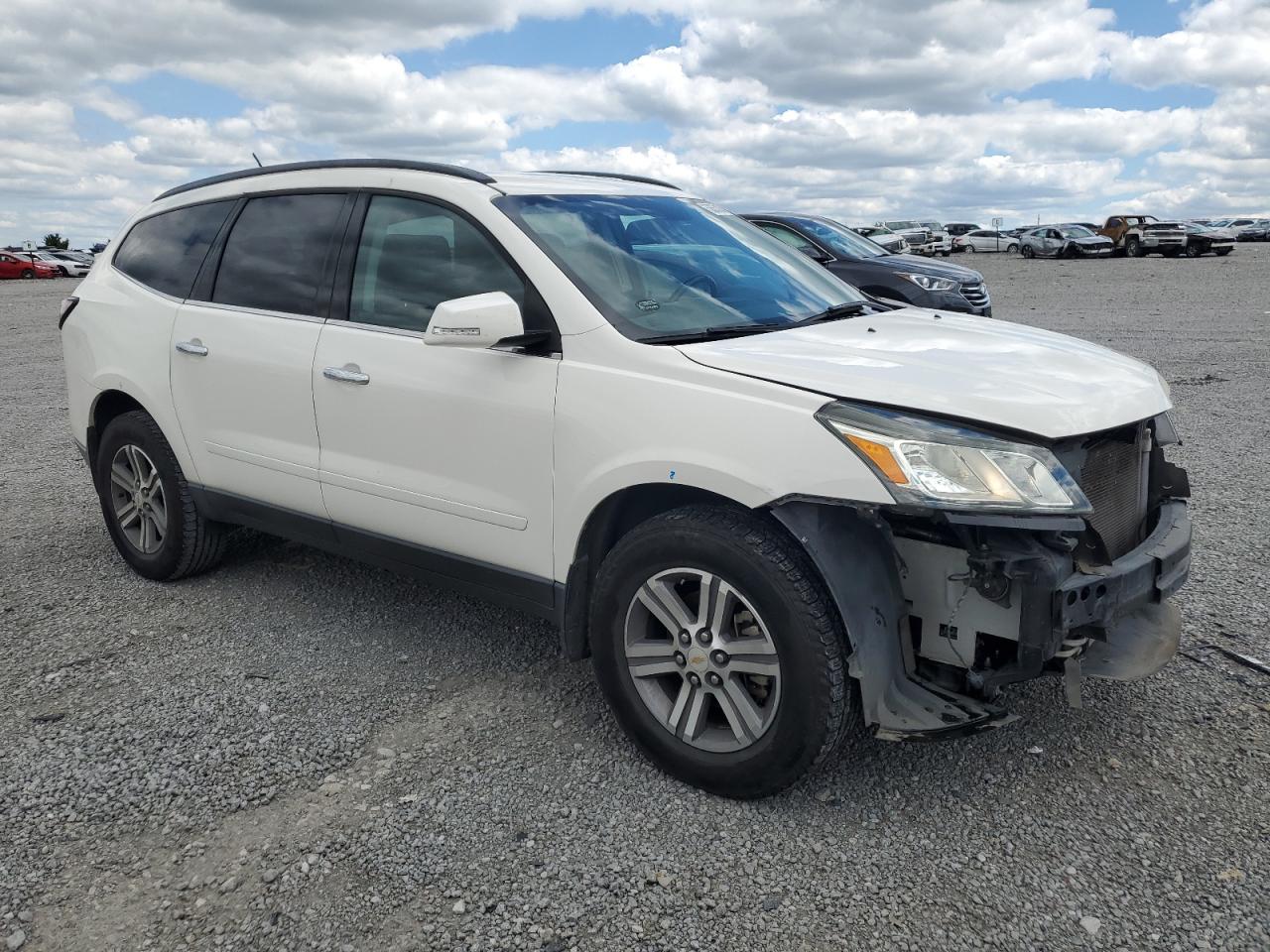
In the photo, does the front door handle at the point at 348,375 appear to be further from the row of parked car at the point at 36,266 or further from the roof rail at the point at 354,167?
the row of parked car at the point at 36,266

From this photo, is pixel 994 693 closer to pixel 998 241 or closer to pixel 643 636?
pixel 643 636

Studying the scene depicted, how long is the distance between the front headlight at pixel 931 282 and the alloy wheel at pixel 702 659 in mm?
8730

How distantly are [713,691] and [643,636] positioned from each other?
0.94ft

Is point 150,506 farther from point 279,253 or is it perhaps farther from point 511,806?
point 511,806

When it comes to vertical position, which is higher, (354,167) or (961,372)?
(354,167)

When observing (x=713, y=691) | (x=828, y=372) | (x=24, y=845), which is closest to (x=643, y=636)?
(x=713, y=691)

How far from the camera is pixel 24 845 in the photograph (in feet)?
9.61

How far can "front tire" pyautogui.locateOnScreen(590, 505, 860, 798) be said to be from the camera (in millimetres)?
2799

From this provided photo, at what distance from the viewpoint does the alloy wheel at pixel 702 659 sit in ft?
9.65

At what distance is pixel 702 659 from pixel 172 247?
3373 millimetres

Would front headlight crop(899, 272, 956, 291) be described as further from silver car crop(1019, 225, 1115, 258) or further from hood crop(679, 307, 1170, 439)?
silver car crop(1019, 225, 1115, 258)

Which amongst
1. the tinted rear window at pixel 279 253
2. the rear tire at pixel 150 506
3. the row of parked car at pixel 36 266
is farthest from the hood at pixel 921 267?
the row of parked car at pixel 36 266

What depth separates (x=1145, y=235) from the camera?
114 ft

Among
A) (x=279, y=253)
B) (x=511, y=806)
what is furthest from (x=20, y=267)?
(x=511, y=806)
